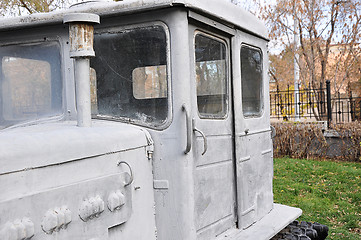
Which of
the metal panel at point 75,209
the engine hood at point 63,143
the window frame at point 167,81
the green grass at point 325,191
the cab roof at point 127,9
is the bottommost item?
the green grass at point 325,191

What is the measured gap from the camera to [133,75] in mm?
2988

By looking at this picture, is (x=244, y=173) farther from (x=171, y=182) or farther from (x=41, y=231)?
(x=41, y=231)

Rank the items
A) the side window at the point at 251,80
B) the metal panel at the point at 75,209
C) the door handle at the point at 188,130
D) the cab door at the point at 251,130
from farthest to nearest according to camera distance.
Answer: the side window at the point at 251,80 < the cab door at the point at 251,130 < the door handle at the point at 188,130 < the metal panel at the point at 75,209

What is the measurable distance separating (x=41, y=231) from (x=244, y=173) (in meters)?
2.03

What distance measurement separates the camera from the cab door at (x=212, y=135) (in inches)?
119

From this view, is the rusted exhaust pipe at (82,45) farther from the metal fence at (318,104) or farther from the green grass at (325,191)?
the metal fence at (318,104)

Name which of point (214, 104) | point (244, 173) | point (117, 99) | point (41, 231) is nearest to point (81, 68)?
point (117, 99)

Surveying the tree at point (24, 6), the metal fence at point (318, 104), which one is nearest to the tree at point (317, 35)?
the metal fence at point (318, 104)

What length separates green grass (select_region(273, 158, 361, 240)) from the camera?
6.28 meters

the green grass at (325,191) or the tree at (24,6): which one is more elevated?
the tree at (24,6)

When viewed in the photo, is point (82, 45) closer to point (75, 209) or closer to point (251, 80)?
point (75, 209)

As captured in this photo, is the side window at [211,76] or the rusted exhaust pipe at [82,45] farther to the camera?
the side window at [211,76]

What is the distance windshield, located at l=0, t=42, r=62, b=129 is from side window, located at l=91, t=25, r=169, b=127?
31 cm

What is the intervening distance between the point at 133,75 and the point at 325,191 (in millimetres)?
6005
